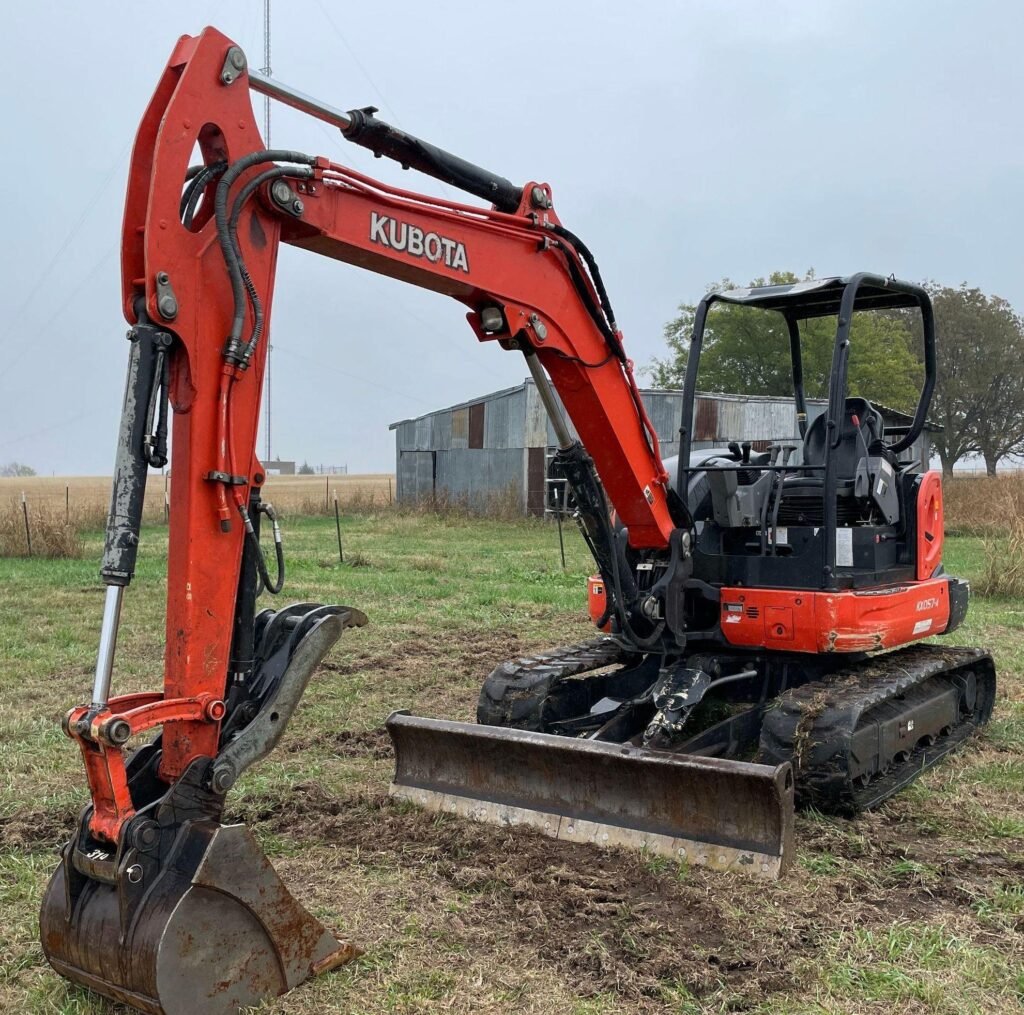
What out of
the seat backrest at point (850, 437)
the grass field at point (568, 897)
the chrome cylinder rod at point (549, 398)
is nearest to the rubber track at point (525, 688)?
the grass field at point (568, 897)

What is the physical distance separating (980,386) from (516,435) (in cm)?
2836

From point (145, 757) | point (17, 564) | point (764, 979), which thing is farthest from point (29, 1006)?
point (17, 564)

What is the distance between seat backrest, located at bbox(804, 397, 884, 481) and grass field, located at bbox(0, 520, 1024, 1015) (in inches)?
70.7

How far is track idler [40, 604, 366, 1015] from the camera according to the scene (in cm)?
340

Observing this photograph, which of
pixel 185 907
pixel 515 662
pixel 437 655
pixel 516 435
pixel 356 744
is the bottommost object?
pixel 356 744

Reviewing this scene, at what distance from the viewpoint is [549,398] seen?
5355 mm

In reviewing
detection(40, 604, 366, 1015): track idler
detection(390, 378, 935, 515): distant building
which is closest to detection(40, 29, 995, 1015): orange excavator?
detection(40, 604, 366, 1015): track idler

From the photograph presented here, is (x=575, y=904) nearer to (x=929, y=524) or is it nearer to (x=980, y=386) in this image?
(x=929, y=524)

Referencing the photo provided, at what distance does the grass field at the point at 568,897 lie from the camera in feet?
12.1

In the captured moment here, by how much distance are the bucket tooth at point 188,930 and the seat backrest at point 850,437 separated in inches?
149

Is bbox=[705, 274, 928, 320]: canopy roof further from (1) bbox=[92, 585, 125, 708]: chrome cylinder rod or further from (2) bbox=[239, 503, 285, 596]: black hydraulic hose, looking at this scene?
(1) bbox=[92, 585, 125, 708]: chrome cylinder rod

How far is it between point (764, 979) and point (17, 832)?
342 centimetres

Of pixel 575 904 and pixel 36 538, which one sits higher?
pixel 36 538

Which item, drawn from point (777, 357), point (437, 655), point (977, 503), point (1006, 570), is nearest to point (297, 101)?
point (437, 655)
